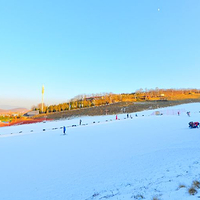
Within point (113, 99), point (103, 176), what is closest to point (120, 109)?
point (113, 99)

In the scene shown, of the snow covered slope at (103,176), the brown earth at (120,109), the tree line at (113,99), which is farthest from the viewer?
the tree line at (113,99)

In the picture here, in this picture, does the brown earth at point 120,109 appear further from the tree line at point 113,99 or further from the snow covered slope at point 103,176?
the snow covered slope at point 103,176

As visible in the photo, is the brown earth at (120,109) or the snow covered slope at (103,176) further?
the brown earth at (120,109)

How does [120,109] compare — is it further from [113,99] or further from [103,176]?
[103,176]

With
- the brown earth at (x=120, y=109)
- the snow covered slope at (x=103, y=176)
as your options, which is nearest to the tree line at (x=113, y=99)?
the brown earth at (x=120, y=109)

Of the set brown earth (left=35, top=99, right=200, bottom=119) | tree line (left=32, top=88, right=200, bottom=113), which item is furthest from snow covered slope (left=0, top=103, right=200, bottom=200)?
tree line (left=32, top=88, right=200, bottom=113)

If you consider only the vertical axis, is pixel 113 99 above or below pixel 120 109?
above

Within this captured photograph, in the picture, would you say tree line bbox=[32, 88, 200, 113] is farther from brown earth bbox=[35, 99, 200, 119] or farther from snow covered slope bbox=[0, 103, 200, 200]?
snow covered slope bbox=[0, 103, 200, 200]

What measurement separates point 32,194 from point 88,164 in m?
3.49

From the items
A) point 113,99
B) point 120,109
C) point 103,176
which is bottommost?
point 103,176

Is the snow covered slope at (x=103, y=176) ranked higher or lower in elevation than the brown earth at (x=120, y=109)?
lower

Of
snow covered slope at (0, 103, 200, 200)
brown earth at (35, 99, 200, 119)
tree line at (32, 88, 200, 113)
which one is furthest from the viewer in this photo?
tree line at (32, 88, 200, 113)

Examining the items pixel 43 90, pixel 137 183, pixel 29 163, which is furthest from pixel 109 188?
pixel 43 90

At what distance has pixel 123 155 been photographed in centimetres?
1107
